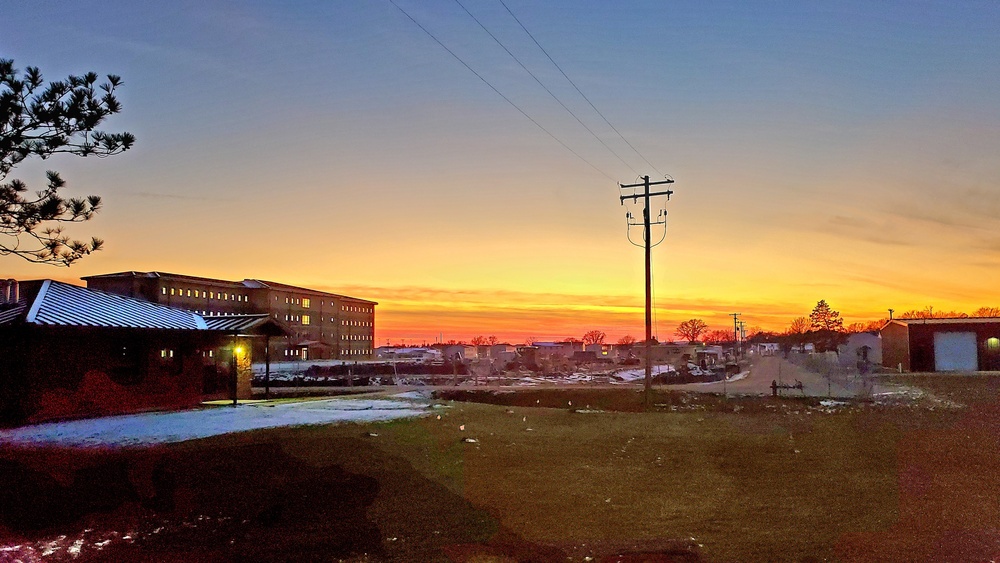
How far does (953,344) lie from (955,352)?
64 centimetres

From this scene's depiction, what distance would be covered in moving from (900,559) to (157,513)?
359 inches

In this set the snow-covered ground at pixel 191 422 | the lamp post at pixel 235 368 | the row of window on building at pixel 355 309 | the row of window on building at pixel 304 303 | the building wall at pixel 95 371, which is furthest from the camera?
the row of window on building at pixel 355 309

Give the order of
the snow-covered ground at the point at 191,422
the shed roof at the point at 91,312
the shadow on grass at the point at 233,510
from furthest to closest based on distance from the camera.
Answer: the shed roof at the point at 91,312 < the snow-covered ground at the point at 191,422 < the shadow on grass at the point at 233,510

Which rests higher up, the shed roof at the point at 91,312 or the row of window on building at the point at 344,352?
the shed roof at the point at 91,312

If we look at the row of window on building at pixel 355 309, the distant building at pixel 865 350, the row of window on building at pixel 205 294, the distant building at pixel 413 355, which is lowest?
the distant building at pixel 413 355

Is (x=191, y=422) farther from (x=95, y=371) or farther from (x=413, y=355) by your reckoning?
(x=413, y=355)

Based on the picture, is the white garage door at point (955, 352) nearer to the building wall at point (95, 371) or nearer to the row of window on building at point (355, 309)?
the building wall at point (95, 371)

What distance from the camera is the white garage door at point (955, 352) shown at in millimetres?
56219

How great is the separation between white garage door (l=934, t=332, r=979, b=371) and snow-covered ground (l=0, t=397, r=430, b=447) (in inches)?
1887

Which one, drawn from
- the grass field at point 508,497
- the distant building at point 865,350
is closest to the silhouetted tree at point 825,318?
the distant building at point 865,350

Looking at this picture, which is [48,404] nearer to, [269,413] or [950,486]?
[269,413]

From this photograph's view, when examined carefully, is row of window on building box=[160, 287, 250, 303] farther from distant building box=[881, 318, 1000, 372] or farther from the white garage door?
the white garage door

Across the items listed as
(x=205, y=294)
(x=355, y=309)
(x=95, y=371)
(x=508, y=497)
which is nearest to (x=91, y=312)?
(x=95, y=371)

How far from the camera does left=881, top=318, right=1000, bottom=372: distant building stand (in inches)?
2211
